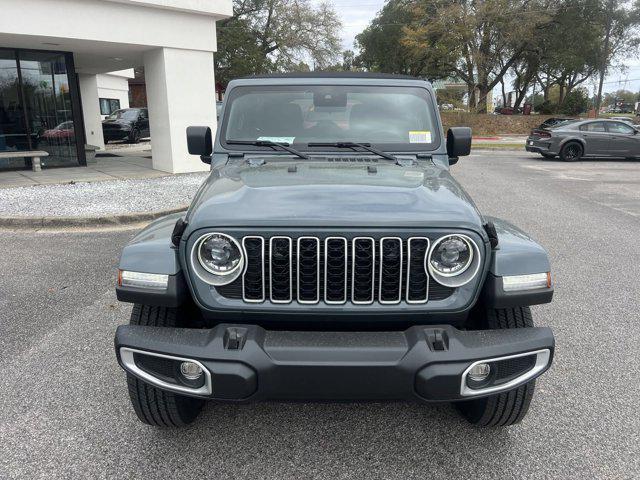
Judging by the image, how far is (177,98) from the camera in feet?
43.2

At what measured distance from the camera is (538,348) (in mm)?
2330

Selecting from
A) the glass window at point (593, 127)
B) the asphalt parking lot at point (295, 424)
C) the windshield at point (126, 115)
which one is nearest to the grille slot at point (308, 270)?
the asphalt parking lot at point (295, 424)

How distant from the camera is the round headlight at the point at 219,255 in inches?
95.0

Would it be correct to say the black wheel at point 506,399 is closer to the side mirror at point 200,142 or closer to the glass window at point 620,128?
the side mirror at point 200,142

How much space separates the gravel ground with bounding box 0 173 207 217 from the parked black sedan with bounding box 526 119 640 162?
1299 centimetres

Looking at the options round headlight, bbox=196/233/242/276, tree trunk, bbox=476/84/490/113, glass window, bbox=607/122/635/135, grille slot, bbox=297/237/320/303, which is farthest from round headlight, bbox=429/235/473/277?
tree trunk, bbox=476/84/490/113

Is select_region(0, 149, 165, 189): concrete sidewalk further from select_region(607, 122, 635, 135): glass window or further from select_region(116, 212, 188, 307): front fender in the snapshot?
select_region(607, 122, 635, 135): glass window

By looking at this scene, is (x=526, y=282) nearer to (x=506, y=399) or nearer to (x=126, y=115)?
(x=506, y=399)

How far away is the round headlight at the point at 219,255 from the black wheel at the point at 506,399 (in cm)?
128

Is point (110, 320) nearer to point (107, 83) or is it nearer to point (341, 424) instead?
point (341, 424)

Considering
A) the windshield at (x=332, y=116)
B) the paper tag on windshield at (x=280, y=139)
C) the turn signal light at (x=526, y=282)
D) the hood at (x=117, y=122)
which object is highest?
the windshield at (x=332, y=116)

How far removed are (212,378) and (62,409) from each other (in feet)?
4.76

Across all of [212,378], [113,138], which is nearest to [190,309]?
[212,378]

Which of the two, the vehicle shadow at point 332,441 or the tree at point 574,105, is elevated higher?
the tree at point 574,105
